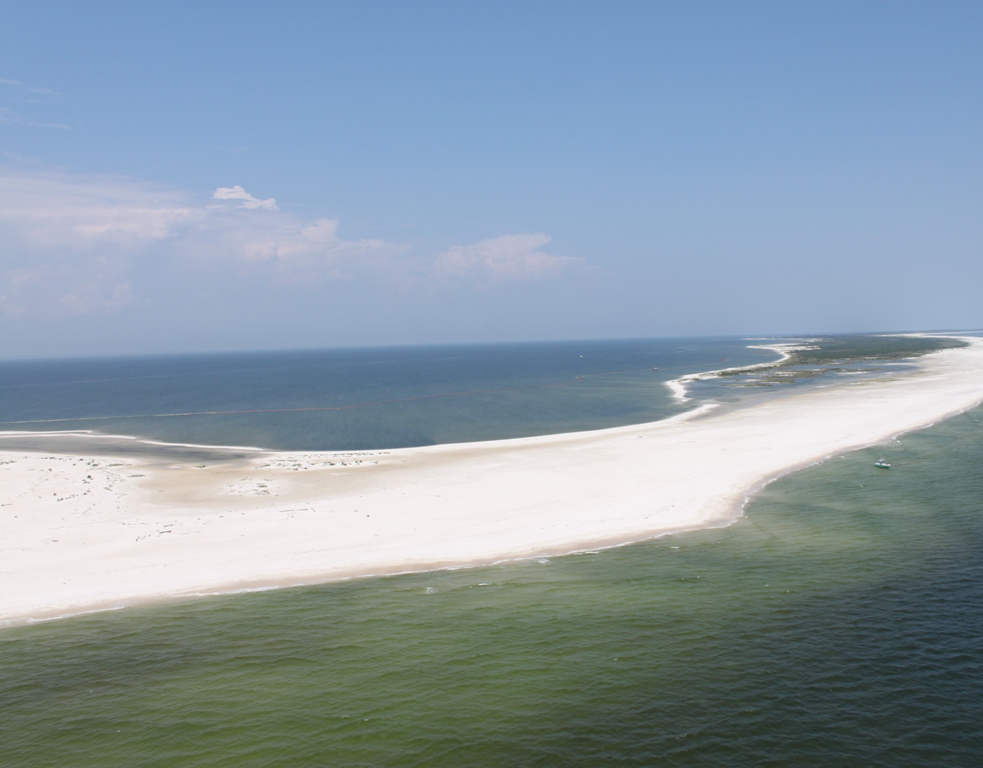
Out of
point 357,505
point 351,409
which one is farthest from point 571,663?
point 351,409

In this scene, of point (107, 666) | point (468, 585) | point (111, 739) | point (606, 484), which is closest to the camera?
point (111, 739)

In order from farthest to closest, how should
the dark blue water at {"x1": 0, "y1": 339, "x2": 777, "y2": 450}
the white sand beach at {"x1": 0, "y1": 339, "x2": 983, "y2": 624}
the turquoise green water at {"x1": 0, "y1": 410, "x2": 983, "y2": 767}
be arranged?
the dark blue water at {"x1": 0, "y1": 339, "x2": 777, "y2": 450}, the white sand beach at {"x1": 0, "y1": 339, "x2": 983, "y2": 624}, the turquoise green water at {"x1": 0, "y1": 410, "x2": 983, "y2": 767}

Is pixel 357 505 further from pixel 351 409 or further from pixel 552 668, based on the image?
pixel 351 409

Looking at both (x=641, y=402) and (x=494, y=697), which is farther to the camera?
(x=641, y=402)

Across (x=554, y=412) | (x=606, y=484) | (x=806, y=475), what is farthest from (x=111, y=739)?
(x=554, y=412)

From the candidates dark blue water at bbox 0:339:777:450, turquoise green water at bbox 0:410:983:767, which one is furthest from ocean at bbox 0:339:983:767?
dark blue water at bbox 0:339:777:450

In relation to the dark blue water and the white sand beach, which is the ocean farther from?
the dark blue water

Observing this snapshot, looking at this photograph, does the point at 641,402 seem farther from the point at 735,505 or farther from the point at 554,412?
the point at 735,505
